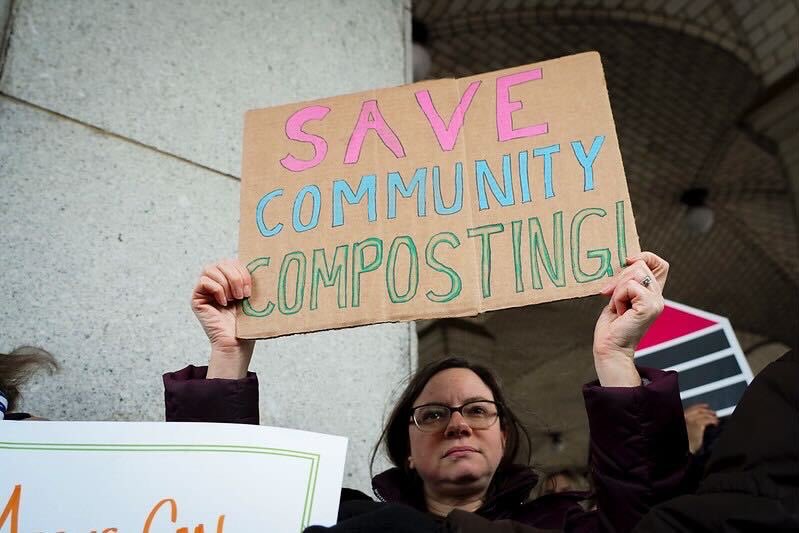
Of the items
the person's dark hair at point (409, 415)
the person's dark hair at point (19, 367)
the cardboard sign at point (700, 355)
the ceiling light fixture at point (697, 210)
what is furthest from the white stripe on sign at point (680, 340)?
the ceiling light fixture at point (697, 210)

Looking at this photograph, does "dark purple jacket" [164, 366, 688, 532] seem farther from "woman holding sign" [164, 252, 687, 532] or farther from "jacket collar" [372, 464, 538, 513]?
"jacket collar" [372, 464, 538, 513]

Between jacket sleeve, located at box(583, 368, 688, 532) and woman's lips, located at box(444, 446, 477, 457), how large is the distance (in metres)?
0.40

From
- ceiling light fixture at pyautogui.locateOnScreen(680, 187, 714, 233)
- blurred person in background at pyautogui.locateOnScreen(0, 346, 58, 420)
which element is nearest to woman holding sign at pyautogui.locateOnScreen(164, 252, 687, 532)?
blurred person in background at pyautogui.locateOnScreen(0, 346, 58, 420)

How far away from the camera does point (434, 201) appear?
1.35 metres

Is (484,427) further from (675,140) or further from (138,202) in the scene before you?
(675,140)

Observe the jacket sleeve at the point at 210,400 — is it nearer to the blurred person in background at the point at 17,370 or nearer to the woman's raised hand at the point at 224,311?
the woman's raised hand at the point at 224,311

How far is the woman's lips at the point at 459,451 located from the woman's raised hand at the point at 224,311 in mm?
495

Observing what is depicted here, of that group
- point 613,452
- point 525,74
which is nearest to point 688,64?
point 525,74

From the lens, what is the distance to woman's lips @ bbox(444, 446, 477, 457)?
1.55m

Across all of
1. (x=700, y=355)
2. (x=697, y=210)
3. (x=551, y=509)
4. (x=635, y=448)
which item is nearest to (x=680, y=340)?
(x=700, y=355)

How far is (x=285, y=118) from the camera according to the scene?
1.51 m

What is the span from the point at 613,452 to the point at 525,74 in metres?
0.76

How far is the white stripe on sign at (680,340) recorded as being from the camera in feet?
6.82

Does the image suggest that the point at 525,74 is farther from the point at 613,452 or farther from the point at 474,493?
the point at 474,493
